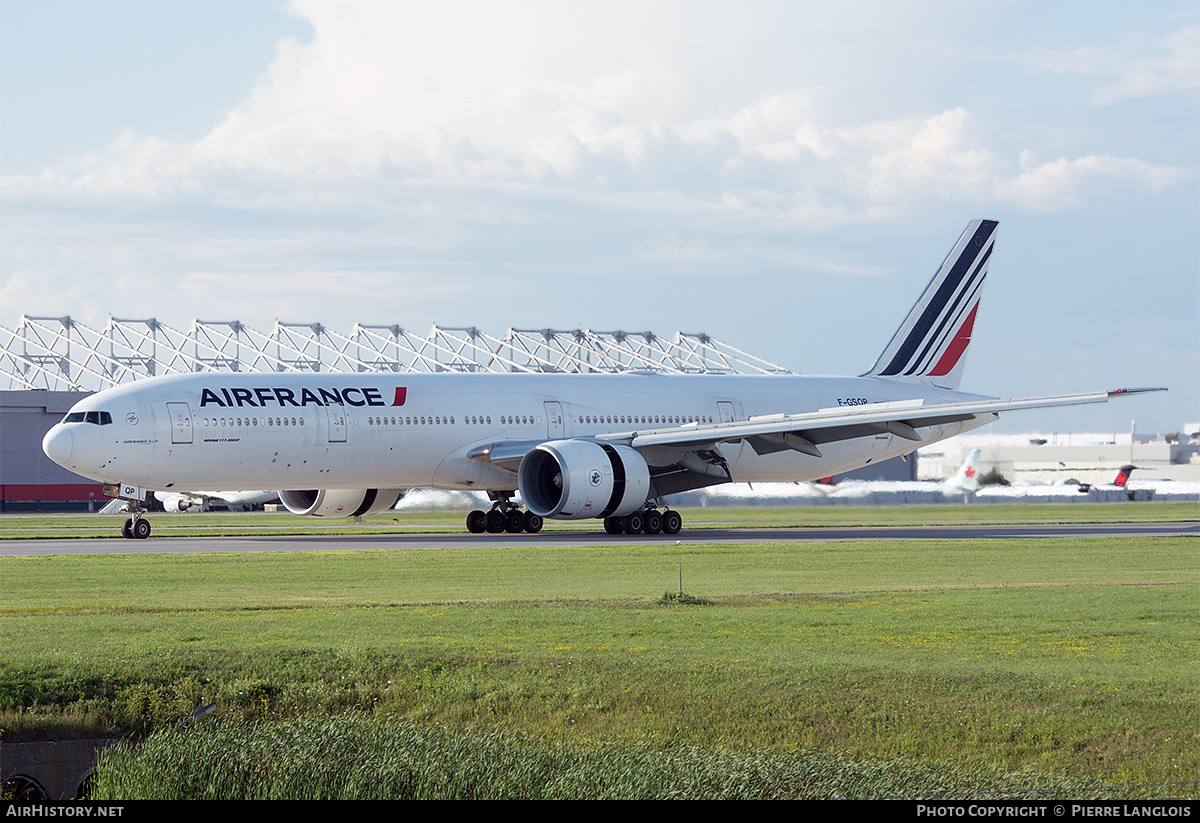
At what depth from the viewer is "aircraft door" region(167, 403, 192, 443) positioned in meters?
38.2

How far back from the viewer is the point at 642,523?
4306 cm

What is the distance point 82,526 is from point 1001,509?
39.9 metres

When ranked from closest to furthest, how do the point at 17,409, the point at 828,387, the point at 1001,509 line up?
1. the point at 828,387
2. the point at 1001,509
3. the point at 17,409

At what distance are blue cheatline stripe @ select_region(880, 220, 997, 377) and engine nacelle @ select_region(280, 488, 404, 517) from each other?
810 inches

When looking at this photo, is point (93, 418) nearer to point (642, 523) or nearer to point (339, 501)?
point (339, 501)

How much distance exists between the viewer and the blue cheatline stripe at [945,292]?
54.1m

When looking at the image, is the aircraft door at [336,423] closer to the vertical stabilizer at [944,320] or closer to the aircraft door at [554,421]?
the aircraft door at [554,421]

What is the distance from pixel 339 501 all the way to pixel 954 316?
976 inches

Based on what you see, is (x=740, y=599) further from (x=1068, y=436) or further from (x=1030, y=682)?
(x=1068, y=436)

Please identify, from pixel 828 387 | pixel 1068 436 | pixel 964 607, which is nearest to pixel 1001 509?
pixel 828 387

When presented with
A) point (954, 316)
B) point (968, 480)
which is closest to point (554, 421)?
point (954, 316)

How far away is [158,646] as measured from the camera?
55.6ft

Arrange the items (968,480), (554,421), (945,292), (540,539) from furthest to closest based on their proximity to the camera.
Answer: (968,480) < (945,292) < (554,421) < (540,539)

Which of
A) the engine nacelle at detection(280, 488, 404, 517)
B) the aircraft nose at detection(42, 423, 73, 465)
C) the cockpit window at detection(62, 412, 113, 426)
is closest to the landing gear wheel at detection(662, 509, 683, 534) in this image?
the engine nacelle at detection(280, 488, 404, 517)
